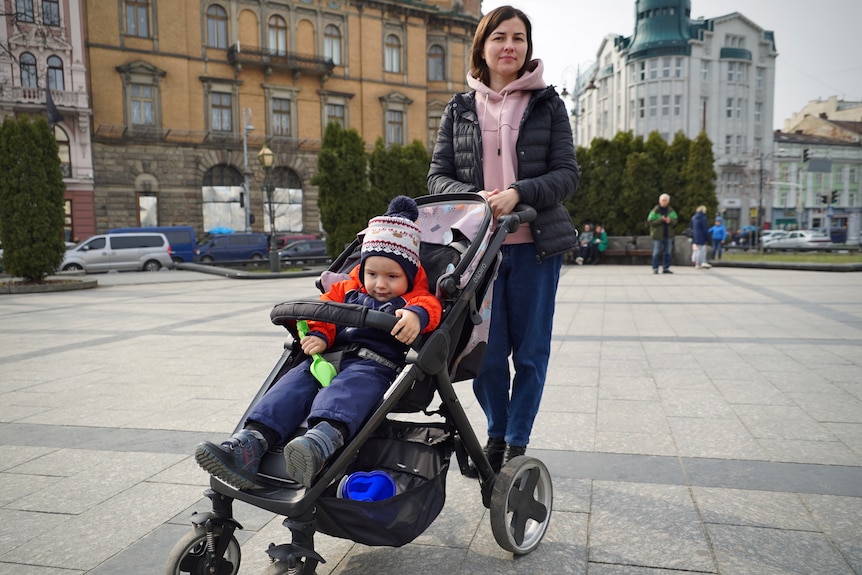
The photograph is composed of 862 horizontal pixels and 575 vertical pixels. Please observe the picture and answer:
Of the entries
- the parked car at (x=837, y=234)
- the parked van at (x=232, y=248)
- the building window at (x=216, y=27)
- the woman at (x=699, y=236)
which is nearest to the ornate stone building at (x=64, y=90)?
the building window at (x=216, y=27)

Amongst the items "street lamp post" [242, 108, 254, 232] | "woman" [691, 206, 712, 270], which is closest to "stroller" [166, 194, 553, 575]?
"woman" [691, 206, 712, 270]

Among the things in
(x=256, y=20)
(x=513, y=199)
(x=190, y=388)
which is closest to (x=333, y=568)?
(x=513, y=199)

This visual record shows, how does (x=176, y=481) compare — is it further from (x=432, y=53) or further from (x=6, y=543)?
(x=432, y=53)

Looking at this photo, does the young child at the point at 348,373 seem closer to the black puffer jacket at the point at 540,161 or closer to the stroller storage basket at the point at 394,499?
the stroller storage basket at the point at 394,499

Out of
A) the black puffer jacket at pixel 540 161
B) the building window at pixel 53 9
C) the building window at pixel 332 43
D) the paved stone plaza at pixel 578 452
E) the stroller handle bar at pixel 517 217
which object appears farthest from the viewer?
the building window at pixel 332 43

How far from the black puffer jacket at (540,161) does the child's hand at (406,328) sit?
0.97 m

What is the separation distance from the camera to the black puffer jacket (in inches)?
111

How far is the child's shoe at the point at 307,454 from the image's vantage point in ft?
5.75

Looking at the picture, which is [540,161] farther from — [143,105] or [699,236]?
[143,105]

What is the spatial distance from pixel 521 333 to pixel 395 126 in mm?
41150

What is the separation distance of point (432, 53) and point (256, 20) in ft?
41.4

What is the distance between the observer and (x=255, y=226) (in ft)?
122

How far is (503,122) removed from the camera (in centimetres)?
293

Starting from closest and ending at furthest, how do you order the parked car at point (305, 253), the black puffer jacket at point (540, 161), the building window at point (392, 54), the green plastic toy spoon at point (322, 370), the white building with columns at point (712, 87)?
the green plastic toy spoon at point (322, 370) → the black puffer jacket at point (540, 161) → the parked car at point (305, 253) → the building window at point (392, 54) → the white building with columns at point (712, 87)
